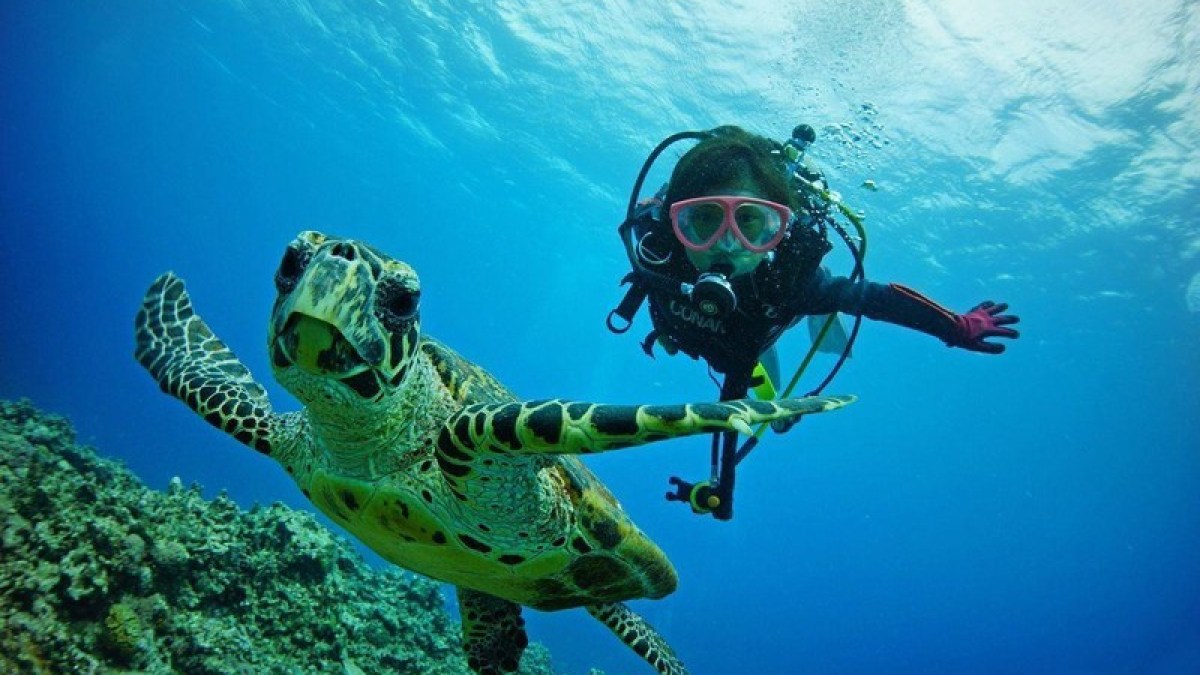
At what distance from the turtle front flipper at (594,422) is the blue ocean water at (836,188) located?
13484 mm

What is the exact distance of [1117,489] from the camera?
63.8m

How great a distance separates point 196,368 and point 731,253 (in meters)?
3.78

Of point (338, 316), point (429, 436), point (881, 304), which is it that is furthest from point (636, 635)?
point (338, 316)

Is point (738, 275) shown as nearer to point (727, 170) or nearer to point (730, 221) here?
point (730, 221)

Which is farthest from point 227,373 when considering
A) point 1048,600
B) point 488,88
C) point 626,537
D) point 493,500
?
point 1048,600

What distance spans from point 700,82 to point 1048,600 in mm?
115969

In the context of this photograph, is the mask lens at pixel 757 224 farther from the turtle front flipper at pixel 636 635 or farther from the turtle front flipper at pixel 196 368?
the turtle front flipper at pixel 196 368

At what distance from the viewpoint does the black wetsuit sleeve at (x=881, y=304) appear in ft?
15.2

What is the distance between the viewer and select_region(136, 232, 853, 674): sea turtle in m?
1.98

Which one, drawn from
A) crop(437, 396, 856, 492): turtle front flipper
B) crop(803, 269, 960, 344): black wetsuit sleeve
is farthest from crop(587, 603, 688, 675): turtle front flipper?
crop(803, 269, 960, 344): black wetsuit sleeve

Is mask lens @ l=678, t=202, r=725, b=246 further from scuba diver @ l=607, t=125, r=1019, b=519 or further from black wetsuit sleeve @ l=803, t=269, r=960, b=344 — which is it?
black wetsuit sleeve @ l=803, t=269, r=960, b=344

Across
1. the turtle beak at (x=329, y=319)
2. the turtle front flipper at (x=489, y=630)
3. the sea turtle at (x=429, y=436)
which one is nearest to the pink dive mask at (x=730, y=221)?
the sea turtle at (x=429, y=436)

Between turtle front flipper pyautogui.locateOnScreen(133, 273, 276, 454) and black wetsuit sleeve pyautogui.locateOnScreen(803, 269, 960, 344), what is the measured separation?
4047 millimetres

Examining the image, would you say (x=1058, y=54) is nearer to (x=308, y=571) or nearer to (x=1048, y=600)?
(x=308, y=571)
